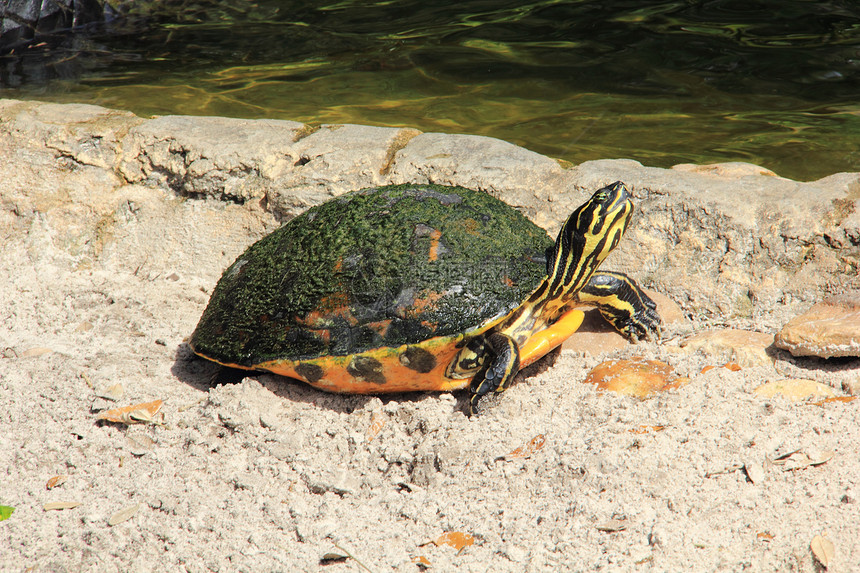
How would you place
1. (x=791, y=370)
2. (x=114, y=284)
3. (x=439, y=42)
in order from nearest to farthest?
1. (x=791, y=370)
2. (x=114, y=284)
3. (x=439, y=42)

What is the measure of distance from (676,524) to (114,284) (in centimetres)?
395

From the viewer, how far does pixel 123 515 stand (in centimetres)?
254

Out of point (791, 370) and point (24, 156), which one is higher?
point (24, 156)

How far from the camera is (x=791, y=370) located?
9.86 ft

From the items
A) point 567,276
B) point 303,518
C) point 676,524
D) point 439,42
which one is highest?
point 439,42

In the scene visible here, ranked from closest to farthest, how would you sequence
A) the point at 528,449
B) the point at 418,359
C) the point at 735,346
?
1. the point at 528,449
2. the point at 418,359
3. the point at 735,346

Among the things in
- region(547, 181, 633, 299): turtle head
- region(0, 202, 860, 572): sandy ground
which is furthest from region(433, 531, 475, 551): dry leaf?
region(547, 181, 633, 299): turtle head

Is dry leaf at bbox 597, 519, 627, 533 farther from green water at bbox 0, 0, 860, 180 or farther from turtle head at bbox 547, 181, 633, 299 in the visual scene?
green water at bbox 0, 0, 860, 180

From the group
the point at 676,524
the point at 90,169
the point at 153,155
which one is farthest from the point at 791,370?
the point at 90,169

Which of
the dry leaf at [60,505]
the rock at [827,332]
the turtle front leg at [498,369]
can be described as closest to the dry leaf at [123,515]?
the dry leaf at [60,505]

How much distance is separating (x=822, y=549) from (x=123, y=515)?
2.58 meters

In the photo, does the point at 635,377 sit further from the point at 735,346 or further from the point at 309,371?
the point at 309,371

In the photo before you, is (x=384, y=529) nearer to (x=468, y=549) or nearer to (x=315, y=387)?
(x=468, y=549)

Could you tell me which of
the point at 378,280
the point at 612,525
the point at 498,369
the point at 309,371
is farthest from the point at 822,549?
the point at 309,371
